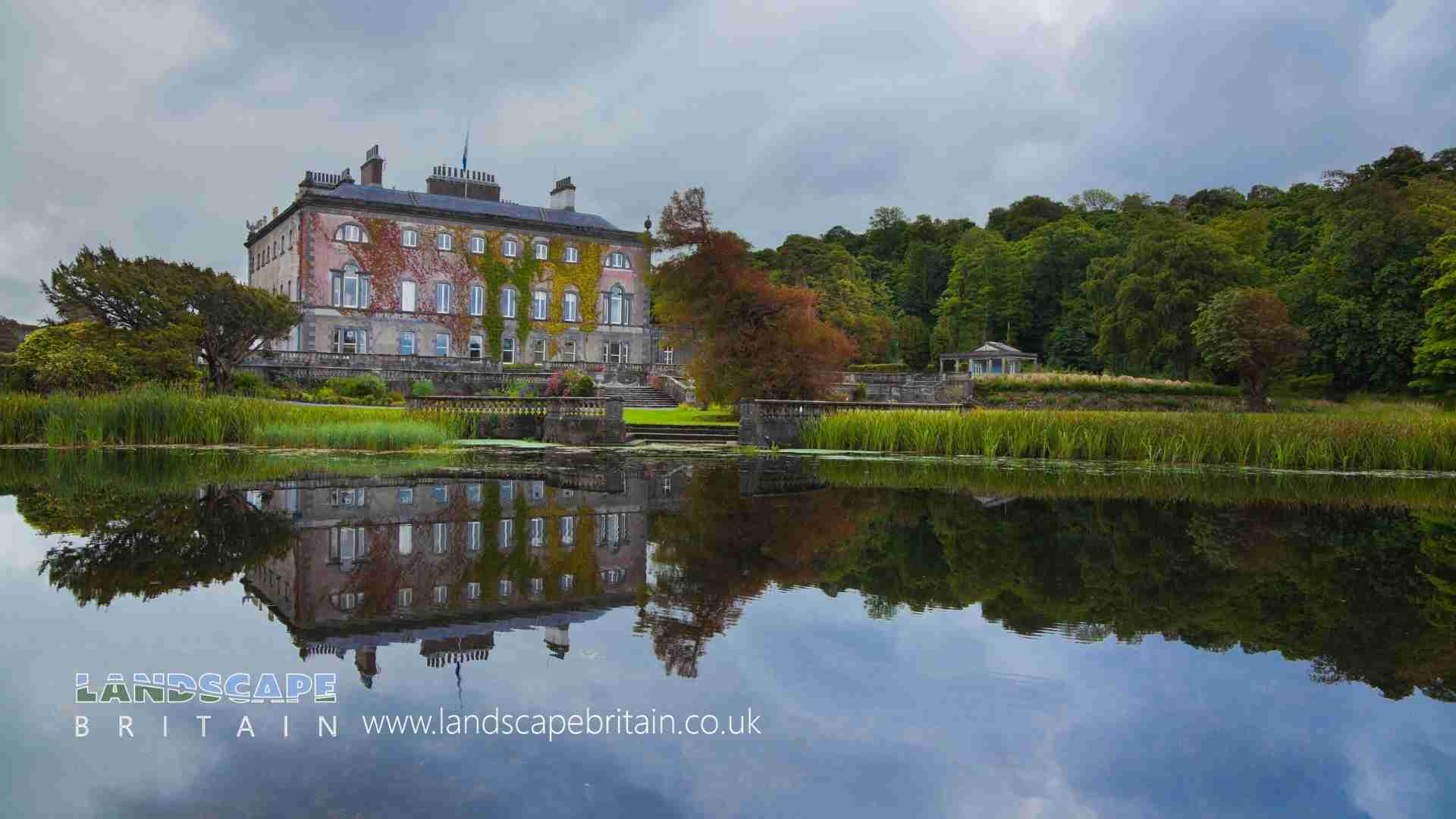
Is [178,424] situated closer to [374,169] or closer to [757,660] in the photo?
[757,660]

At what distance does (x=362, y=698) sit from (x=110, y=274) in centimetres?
2409

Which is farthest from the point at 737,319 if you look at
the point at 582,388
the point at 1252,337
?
the point at 1252,337

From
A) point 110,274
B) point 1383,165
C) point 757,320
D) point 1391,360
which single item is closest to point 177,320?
point 110,274

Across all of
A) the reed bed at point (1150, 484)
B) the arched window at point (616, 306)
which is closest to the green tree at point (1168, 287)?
the arched window at point (616, 306)

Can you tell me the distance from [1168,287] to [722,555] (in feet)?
143

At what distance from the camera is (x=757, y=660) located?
469 cm

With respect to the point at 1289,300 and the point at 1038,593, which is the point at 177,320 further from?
the point at 1289,300

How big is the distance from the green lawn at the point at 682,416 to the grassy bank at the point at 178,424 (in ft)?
28.4

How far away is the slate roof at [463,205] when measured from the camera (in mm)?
46469

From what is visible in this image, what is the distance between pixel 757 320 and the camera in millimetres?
28203

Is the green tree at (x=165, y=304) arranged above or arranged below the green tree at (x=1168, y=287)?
below

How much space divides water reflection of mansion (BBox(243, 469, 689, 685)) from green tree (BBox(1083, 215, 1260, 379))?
39.9 meters

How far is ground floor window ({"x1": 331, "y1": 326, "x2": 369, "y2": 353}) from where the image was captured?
148 ft

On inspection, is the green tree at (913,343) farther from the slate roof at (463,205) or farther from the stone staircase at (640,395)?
the stone staircase at (640,395)
